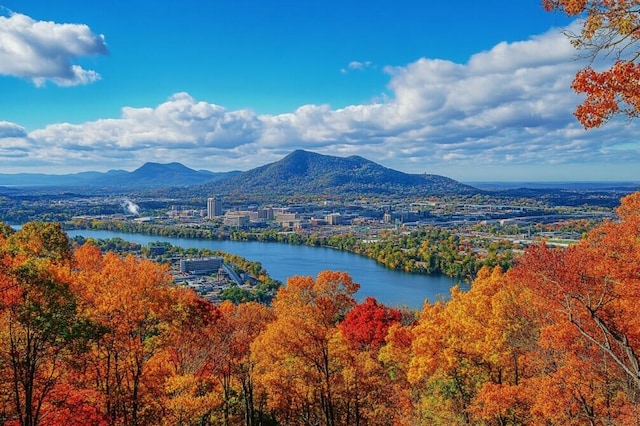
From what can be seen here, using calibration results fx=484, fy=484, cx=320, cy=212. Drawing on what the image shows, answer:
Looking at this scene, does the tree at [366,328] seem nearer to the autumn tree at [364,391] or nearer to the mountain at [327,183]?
the autumn tree at [364,391]

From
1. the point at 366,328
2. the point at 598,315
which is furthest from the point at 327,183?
the point at 598,315

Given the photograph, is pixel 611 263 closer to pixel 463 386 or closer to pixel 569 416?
pixel 569 416

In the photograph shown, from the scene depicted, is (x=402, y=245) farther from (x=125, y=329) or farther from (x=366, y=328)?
(x=125, y=329)

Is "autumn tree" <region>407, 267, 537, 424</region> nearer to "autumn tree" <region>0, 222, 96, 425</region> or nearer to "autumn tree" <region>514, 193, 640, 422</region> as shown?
"autumn tree" <region>514, 193, 640, 422</region>

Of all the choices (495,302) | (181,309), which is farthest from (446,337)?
(181,309)

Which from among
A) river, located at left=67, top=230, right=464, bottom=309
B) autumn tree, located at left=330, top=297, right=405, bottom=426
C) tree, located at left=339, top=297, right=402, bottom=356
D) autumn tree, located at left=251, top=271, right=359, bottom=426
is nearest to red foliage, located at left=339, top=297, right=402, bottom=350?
tree, located at left=339, top=297, right=402, bottom=356
